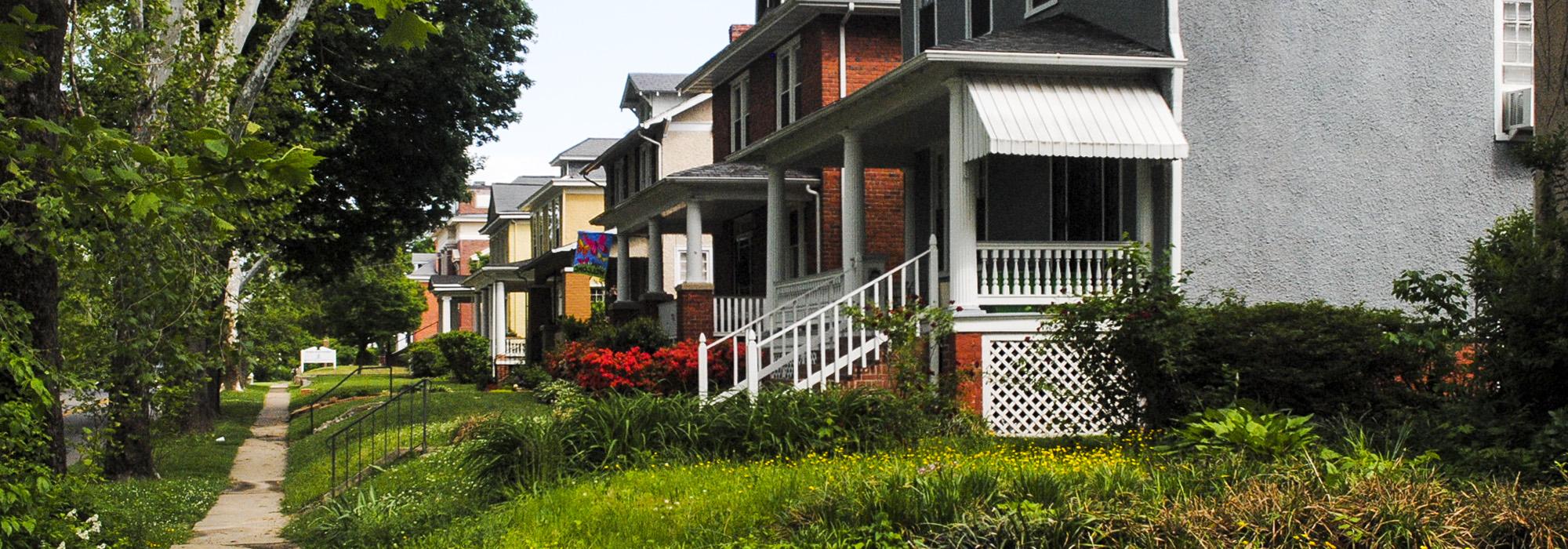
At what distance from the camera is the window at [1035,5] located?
1940 centimetres

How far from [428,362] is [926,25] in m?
32.1

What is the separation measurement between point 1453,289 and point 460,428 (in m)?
11.9

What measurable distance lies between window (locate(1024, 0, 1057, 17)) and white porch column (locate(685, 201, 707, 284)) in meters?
7.80

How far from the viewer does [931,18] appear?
73.0ft

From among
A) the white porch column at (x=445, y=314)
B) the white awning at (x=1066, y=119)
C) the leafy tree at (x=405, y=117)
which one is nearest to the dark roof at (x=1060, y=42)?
the white awning at (x=1066, y=119)

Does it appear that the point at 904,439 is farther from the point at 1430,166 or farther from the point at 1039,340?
the point at 1430,166

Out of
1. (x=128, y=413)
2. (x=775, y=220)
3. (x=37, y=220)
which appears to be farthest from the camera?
(x=775, y=220)

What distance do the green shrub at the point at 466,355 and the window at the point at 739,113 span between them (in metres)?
16.5

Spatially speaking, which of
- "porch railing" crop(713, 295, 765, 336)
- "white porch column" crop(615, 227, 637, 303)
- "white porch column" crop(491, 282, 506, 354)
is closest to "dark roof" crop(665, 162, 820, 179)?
"porch railing" crop(713, 295, 765, 336)

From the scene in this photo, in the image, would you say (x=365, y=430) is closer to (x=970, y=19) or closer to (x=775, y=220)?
(x=775, y=220)

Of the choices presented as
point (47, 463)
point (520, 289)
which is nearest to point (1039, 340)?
point (47, 463)

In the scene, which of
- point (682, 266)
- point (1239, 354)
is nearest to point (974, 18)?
point (1239, 354)

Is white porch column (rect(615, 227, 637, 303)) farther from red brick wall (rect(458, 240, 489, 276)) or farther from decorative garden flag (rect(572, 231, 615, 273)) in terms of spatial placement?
red brick wall (rect(458, 240, 489, 276))

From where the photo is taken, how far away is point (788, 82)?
27047mm
